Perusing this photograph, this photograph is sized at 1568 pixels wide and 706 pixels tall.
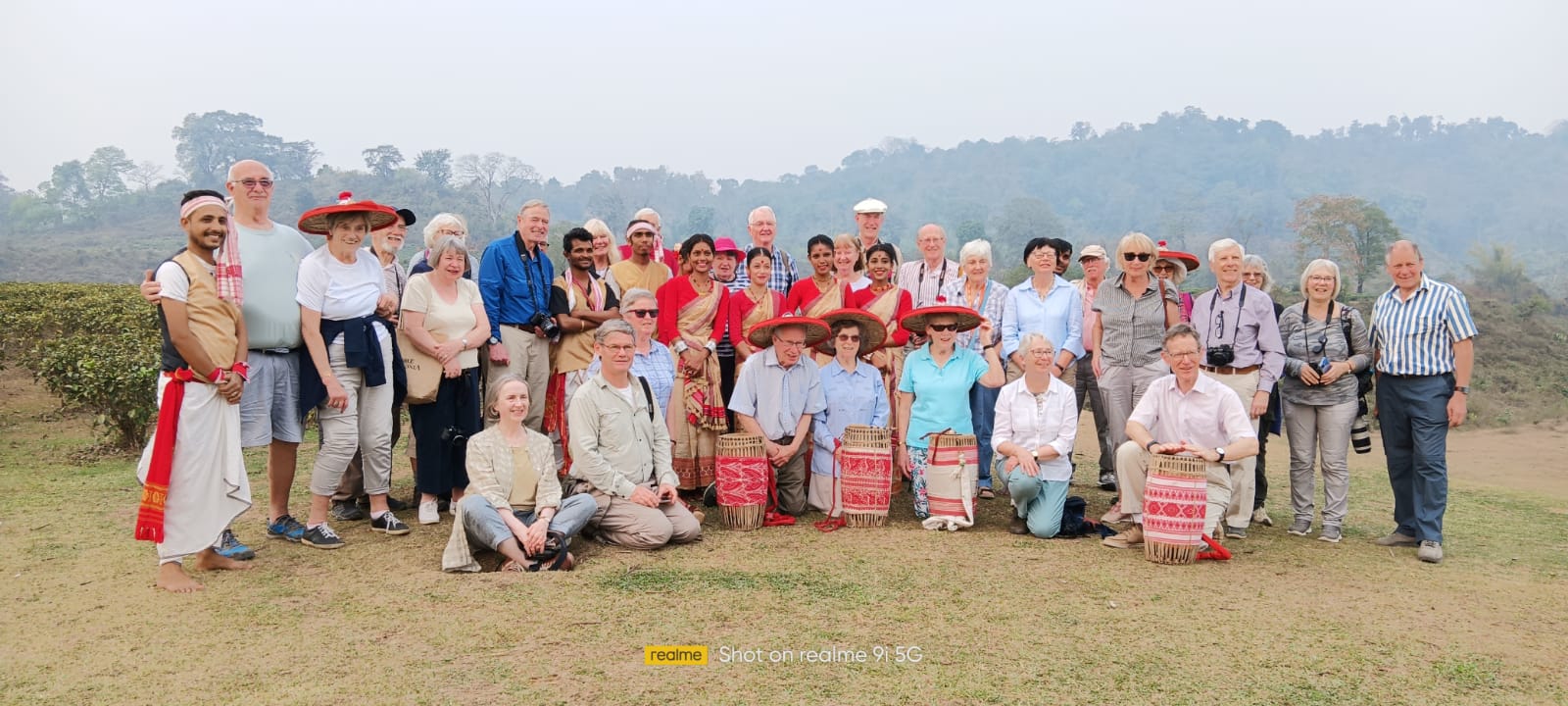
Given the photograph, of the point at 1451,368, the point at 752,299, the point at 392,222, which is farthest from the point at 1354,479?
the point at 392,222

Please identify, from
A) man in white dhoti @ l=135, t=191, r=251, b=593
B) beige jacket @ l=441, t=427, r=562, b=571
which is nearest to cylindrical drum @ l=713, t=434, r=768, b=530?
beige jacket @ l=441, t=427, r=562, b=571

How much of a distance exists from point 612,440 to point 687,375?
3.52 feet

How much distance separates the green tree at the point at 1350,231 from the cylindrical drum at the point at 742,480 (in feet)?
128

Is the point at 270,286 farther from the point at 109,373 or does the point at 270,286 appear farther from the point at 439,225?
the point at 109,373

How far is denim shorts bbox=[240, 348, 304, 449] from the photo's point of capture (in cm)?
461

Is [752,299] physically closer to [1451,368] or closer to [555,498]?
[555,498]

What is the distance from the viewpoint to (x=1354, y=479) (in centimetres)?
793

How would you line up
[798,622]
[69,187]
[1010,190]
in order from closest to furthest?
[798,622] < [69,187] < [1010,190]

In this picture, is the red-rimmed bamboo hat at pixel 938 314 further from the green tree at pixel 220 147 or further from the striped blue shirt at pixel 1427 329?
the green tree at pixel 220 147

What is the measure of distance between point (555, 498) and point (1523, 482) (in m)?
8.69

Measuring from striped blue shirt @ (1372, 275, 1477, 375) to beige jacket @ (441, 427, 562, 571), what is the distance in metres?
4.44

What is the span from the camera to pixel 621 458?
5.04 metres

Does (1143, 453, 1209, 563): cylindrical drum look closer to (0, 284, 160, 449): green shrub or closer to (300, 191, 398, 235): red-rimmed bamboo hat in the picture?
(300, 191, 398, 235): red-rimmed bamboo hat

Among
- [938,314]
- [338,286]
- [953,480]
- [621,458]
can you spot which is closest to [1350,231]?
[938,314]
